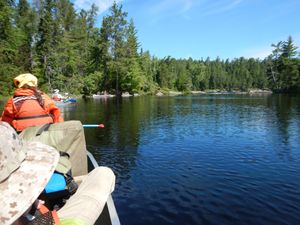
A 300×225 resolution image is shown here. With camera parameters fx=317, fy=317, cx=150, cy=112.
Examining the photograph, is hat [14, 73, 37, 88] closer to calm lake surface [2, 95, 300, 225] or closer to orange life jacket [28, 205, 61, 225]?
orange life jacket [28, 205, 61, 225]

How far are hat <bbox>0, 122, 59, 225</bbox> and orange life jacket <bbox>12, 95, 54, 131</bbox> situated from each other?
3.51 m

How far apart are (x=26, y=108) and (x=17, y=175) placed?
3748mm

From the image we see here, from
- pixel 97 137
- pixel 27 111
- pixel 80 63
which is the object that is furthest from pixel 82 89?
pixel 27 111

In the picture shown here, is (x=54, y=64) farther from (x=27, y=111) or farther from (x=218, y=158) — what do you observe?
(x=27, y=111)

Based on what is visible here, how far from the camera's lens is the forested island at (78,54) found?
1995 inches

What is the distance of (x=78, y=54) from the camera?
77.9 meters

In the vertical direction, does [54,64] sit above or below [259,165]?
above

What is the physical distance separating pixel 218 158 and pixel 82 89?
64403 mm

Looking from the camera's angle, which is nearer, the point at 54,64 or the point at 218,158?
the point at 218,158

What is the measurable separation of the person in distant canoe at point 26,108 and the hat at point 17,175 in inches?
139

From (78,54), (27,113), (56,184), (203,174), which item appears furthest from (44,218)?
(78,54)

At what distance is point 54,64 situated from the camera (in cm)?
6153

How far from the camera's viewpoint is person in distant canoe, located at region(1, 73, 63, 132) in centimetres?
543

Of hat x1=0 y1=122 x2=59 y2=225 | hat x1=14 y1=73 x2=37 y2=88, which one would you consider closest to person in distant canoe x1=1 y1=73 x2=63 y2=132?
hat x1=14 y1=73 x2=37 y2=88
